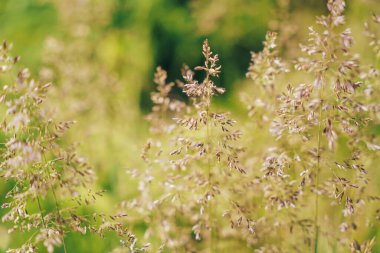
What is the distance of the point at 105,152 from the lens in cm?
358

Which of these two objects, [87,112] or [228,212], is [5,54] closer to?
[228,212]

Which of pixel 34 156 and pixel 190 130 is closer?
pixel 34 156

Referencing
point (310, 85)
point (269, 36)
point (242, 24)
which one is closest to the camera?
point (310, 85)

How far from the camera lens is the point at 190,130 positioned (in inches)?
78.3

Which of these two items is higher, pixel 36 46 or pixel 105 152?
pixel 36 46

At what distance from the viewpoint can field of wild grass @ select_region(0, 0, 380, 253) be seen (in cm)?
156

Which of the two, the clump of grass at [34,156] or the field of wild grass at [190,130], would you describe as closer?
the clump of grass at [34,156]

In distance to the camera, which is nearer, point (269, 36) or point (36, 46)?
point (269, 36)

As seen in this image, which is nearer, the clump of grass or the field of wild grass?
the clump of grass

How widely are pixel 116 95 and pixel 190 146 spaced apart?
6.05 ft

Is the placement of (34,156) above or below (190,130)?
above

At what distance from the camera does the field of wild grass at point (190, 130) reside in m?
1.56

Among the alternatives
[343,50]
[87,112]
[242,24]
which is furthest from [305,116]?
[242,24]

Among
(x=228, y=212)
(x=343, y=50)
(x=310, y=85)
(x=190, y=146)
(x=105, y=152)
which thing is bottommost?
(x=105, y=152)
